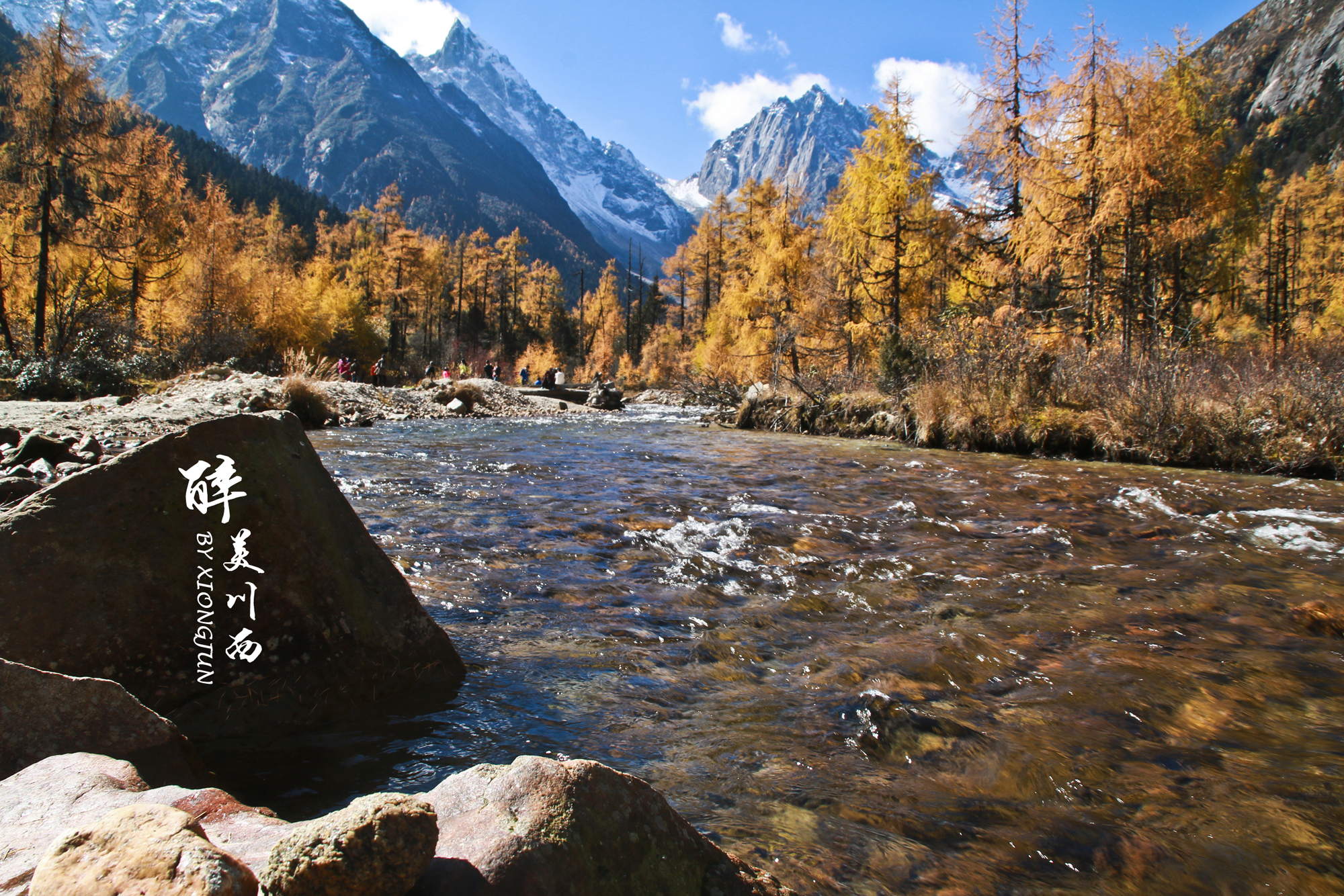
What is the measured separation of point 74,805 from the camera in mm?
1263

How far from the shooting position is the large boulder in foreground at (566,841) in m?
1.11

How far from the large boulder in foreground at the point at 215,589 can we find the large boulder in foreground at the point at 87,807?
0.77 m

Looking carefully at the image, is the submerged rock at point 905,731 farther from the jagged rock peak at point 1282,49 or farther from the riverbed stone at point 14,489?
the jagged rock peak at point 1282,49

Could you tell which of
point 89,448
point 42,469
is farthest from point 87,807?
point 89,448

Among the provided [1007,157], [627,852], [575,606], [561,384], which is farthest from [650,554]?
[561,384]

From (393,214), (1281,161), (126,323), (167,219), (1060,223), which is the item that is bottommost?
(126,323)

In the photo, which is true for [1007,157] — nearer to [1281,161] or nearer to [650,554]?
[650,554]

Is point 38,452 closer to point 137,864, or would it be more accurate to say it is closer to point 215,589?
point 215,589

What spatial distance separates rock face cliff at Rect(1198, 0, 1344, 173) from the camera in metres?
64.5

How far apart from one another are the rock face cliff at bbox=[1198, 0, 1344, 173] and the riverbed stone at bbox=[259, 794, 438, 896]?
71.0 m

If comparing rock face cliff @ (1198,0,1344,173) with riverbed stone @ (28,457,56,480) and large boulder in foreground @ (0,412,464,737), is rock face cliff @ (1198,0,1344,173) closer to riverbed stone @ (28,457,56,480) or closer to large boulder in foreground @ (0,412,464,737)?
large boulder in foreground @ (0,412,464,737)

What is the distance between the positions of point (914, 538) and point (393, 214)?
5159 cm

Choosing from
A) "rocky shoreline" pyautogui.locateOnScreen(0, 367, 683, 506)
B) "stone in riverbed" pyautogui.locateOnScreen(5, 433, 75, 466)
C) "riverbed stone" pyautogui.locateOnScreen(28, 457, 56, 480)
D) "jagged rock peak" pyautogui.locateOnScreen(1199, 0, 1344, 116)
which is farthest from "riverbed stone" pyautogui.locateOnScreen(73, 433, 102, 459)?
"jagged rock peak" pyautogui.locateOnScreen(1199, 0, 1344, 116)

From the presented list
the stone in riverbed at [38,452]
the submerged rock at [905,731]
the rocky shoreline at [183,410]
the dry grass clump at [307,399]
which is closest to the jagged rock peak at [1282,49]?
the rocky shoreline at [183,410]
